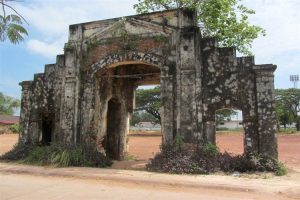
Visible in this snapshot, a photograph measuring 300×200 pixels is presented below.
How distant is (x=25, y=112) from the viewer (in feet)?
44.1

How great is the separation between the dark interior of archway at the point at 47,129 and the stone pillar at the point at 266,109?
841 centimetres

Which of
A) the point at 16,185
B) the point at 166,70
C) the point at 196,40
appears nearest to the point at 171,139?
the point at 166,70

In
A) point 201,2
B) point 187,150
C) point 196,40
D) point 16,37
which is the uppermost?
point 201,2

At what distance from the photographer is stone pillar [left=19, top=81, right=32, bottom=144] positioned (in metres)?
13.2

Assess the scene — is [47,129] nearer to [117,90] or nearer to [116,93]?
[116,93]

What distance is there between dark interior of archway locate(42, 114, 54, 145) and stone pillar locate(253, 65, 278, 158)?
8405 mm

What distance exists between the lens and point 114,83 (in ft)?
45.4

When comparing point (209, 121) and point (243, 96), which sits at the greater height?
point (243, 96)

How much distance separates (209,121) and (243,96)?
136 centimetres

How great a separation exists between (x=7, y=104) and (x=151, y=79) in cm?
5862

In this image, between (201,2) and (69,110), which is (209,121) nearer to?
(69,110)

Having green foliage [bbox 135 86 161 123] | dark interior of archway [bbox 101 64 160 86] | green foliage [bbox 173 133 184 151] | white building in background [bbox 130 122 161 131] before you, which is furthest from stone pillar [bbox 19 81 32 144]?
white building in background [bbox 130 122 161 131]

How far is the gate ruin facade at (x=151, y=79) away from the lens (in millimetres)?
10081

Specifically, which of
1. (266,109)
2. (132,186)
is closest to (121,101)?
(266,109)
